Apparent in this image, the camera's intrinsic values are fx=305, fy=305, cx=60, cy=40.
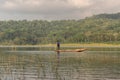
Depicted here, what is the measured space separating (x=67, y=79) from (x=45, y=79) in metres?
2.43

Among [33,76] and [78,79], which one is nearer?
[78,79]

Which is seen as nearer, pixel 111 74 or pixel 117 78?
pixel 117 78

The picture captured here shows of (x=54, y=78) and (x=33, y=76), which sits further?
(x=33, y=76)

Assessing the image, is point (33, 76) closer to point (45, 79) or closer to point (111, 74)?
point (45, 79)

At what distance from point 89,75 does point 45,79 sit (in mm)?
6366

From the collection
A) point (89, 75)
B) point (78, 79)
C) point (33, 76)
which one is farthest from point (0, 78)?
point (89, 75)

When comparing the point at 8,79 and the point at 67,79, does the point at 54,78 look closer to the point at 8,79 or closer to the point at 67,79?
the point at 67,79

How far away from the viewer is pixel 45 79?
33.3 metres

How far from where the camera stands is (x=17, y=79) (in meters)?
32.7

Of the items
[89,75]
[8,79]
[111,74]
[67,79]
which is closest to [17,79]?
[8,79]

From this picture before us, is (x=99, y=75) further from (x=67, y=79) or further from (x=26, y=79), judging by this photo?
(x=26, y=79)

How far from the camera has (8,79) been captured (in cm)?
3238

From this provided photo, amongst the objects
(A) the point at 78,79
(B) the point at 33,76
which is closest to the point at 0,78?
(B) the point at 33,76

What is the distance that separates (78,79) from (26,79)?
5742 millimetres
